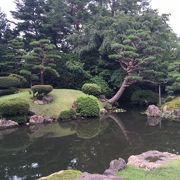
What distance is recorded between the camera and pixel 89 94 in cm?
2592

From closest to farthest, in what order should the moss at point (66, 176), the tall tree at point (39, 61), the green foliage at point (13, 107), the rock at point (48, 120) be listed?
the moss at point (66, 176), the green foliage at point (13, 107), the rock at point (48, 120), the tall tree at point (39, 61)

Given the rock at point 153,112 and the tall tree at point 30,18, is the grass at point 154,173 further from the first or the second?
the tall tree at point 30,18

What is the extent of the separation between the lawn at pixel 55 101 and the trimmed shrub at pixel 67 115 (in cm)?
36

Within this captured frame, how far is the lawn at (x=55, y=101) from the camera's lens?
2226 cm

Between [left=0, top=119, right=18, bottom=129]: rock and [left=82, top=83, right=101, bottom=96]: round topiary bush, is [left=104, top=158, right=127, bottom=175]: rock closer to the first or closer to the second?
[left=0, top=119, right=18, bottom=129]: rock

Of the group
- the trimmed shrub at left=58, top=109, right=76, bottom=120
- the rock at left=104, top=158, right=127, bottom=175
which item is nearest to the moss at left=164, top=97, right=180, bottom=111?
the trimmed shrub at left=58, top=109, right=76, bottom=120

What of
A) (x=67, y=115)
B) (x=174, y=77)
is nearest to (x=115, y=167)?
(x=67, y=115)

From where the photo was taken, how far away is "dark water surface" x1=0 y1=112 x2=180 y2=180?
12.0 meters

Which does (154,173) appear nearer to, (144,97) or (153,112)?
(153,112)

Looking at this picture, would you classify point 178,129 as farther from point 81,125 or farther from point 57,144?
point 57,144

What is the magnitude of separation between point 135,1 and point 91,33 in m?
6.78

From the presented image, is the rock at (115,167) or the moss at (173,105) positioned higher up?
the moss at (173,105)

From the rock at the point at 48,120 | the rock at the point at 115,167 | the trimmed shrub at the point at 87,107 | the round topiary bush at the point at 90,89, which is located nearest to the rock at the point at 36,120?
the rock at the point at 48,120

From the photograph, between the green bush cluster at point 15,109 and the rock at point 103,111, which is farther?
the rock at point 103,111
